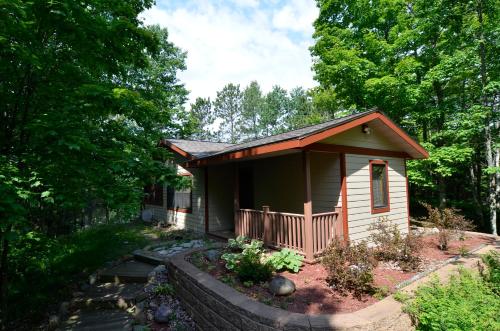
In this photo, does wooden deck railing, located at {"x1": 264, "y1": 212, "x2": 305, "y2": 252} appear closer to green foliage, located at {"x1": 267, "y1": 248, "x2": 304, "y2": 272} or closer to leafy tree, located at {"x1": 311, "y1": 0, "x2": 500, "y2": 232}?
green foliage, located at {"x1": 267, "y1": 248, "x2": 304, "y2": 272}

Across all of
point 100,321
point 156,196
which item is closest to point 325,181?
point 100,321

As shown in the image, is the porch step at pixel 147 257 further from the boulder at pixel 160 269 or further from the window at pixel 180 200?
the window at pixel 180 200

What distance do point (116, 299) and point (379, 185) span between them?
7.27m

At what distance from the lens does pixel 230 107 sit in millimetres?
37219

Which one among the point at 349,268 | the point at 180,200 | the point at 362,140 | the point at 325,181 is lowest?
the point at 349,268

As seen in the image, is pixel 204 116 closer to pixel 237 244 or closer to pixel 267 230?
pixel 267 230

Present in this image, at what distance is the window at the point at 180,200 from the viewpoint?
1055 centimetres

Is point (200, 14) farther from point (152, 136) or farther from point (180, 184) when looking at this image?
point (180, 184)

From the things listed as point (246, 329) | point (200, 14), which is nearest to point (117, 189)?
point (246, 329)

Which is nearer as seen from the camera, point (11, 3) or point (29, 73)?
point (11, 3)

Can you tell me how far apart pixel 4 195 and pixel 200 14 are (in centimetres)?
817

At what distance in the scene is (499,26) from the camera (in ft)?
33.0

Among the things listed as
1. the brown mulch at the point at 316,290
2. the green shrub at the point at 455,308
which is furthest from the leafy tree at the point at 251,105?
the green shrub at the point at 455,308

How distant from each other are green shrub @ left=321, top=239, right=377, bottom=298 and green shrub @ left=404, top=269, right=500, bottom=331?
672 mm
